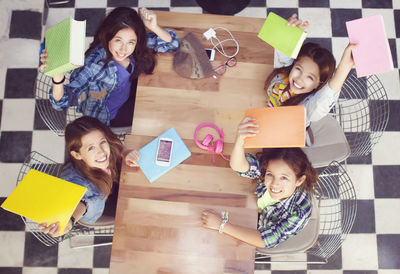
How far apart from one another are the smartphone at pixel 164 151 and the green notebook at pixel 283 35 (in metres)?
0.74

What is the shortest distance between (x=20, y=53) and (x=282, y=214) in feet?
8.22

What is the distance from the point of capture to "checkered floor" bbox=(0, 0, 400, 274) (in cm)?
252

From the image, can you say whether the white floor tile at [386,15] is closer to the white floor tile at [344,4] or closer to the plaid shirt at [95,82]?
the white floor tile at [344,4]

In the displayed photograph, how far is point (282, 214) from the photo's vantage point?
1812mm

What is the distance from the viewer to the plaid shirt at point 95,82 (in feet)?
6.31

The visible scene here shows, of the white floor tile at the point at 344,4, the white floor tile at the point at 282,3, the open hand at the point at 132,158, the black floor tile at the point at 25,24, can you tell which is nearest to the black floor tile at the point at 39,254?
the open hand at the point at 132,158

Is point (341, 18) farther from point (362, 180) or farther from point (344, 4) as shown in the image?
point (362, 180)

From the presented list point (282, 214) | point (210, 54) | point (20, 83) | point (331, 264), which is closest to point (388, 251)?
point (331, 264)

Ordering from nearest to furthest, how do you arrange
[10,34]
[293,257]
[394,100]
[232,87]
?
1. [232,87]
2. [293,257]
3. [394,100]
4. [10,34]

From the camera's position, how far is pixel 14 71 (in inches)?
111

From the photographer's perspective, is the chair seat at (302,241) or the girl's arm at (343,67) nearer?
the girl's arm at (343,67)

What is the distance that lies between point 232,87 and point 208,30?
38cm

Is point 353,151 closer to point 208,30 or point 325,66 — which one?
point 325,66

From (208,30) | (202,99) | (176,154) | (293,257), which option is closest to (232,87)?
(202,99)
